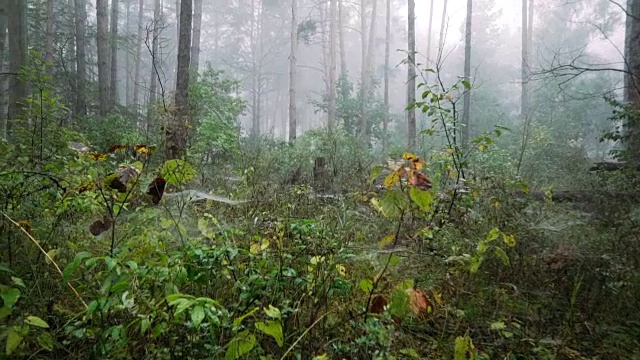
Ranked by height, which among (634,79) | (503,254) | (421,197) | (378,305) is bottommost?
(378,305)

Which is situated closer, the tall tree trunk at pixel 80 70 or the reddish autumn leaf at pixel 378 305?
the reddish autumn leaf at pixel 378 305

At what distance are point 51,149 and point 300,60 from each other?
44831mm

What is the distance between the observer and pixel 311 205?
15.5 ft

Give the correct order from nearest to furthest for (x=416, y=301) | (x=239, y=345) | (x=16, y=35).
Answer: (x=239, y=345) → (x=416, y=301) → (x=16, y=35)

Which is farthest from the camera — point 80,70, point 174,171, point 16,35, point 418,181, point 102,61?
point 80,70

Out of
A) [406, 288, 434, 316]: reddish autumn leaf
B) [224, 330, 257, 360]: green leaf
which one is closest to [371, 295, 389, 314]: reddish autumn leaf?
[406, 288, 434, 316]: reddish autumn leaf

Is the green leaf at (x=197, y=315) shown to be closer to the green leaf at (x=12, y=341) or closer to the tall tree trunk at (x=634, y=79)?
the green leaf at (x=12, y=341)

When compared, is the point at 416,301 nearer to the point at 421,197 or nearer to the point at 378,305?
the point at 378,305

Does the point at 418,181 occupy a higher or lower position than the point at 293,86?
lower

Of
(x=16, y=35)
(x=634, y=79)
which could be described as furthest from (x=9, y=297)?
(x=634, y=79)

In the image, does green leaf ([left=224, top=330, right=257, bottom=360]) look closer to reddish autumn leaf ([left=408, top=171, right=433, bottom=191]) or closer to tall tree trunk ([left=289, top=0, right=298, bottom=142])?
reddish autumn leaf ([left=408, top=171, right=433, bottom=191])

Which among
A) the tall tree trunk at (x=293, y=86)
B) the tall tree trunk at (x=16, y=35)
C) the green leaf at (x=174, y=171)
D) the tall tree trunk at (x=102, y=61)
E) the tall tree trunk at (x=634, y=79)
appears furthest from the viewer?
the tall tree trunk at (x=293, y=86)

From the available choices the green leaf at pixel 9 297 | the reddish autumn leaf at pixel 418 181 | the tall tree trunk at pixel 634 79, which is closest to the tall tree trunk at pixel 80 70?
the green leaf at pixel 9 297

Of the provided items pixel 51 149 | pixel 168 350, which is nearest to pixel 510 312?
pixel 168 350
